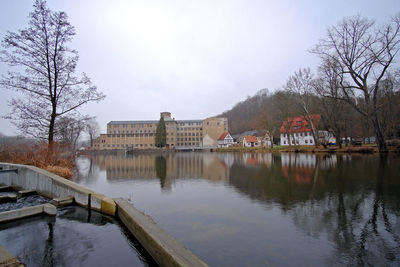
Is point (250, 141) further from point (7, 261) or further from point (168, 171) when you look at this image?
point (7, 261)

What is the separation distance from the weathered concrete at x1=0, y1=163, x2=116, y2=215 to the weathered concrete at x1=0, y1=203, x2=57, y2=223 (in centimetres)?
95

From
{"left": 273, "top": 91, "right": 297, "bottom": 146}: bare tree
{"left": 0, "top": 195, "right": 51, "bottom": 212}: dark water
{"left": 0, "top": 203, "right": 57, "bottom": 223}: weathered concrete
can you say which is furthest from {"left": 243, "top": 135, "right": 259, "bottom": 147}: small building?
{"left": 0, "top": 203, "right": 57, "bottom": 223}: weathered concrete

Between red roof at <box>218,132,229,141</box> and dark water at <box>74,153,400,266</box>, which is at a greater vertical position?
red roof at <box>218,132,229,141</box>

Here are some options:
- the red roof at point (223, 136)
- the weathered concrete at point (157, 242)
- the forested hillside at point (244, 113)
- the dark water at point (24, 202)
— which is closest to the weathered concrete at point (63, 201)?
the dark water at point (24, 202)

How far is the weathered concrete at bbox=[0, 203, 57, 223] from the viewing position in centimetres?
627

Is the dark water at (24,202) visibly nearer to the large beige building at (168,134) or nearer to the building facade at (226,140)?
the building facade at (226,140)

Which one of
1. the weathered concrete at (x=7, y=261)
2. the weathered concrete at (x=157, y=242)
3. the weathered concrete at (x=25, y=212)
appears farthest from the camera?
the weathered concrete at (x=25, y=212)

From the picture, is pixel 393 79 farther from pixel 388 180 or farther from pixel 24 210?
pixel 24 210

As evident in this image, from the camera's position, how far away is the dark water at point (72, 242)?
14.0 ft

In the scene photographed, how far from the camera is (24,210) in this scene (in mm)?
6578

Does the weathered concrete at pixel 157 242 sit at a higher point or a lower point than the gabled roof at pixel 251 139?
lower

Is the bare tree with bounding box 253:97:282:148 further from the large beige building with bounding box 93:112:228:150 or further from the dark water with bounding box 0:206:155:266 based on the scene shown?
the dark water with bounding box 0:206:155:266

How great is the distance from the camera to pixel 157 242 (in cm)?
395

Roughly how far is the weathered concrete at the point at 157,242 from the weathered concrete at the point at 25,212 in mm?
2725
